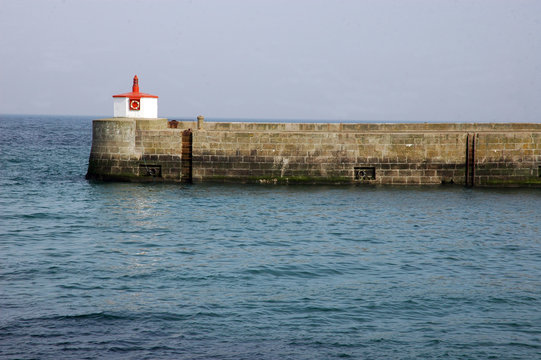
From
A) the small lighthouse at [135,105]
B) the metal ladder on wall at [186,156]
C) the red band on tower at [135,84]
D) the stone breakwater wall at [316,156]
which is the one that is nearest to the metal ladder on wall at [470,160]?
the stone breakwater wall at [316,156]

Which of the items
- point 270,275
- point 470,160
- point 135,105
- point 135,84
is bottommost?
point 270,275

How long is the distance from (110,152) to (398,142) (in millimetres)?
12235

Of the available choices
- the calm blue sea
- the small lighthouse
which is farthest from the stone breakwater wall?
the calm blue sea

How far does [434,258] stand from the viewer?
15672 millimetres

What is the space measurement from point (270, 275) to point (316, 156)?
13.1 metres

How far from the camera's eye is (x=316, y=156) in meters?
26.5

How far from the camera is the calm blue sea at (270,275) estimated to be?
997 centimetres

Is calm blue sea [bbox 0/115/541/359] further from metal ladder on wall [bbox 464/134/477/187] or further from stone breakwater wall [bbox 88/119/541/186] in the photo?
stone breakwater wall [bbox 88/119/541/186]

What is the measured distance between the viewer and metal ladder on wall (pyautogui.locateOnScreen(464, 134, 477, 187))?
85.8 feet

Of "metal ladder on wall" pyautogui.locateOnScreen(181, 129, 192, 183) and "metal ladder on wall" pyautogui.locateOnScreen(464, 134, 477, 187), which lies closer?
"metal ladder on wall" pyautogui.locateOnScreen(464, 134, 477, 187)

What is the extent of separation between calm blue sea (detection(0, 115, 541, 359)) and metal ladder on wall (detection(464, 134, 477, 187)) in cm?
161

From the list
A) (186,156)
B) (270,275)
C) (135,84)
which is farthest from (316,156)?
(270,275)

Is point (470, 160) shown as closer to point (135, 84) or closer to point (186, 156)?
point (186, 156)

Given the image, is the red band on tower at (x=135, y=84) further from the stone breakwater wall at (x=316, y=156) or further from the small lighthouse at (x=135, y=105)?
the stone breakwater wall at (x=316, y=156)
